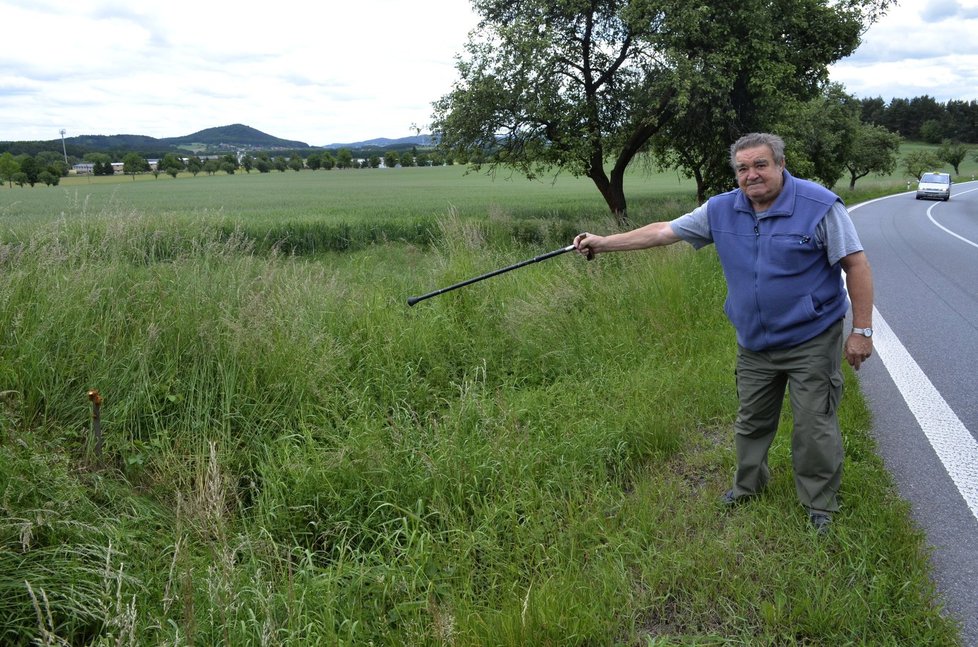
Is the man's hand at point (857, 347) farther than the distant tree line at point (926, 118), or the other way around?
the distant tree line at point (926, 118)

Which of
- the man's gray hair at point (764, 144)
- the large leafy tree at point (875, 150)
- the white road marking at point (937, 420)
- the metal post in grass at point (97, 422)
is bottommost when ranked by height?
the white road marking at point (937, 420)

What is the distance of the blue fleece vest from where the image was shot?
3135 mm

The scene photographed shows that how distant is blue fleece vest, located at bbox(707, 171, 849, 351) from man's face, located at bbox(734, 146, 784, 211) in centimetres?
6

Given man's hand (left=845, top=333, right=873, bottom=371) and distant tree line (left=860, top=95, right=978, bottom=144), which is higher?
distant tree line (left=860, top=95, right=978, bottom=144)

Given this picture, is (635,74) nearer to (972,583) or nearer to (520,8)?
(520,8)

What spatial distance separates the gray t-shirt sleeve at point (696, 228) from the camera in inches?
139

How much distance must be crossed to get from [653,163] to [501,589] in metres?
20.3

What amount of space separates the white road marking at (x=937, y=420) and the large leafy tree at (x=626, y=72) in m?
8.51

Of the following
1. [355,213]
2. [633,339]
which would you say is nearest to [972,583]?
[633,339]

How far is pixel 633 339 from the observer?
6262mm

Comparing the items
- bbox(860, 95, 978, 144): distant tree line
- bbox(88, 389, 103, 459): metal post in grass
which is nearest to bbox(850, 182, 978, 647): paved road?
bbox(88, 389, 103, 459): metal post in grass

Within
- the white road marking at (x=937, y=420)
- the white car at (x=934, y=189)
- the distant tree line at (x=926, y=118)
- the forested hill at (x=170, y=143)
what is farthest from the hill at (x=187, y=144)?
the distant tree line at (x=926, y=118)

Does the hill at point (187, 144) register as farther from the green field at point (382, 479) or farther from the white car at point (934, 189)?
the white car at point (934, 189)

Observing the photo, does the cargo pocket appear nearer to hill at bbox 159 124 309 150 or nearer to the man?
the man
